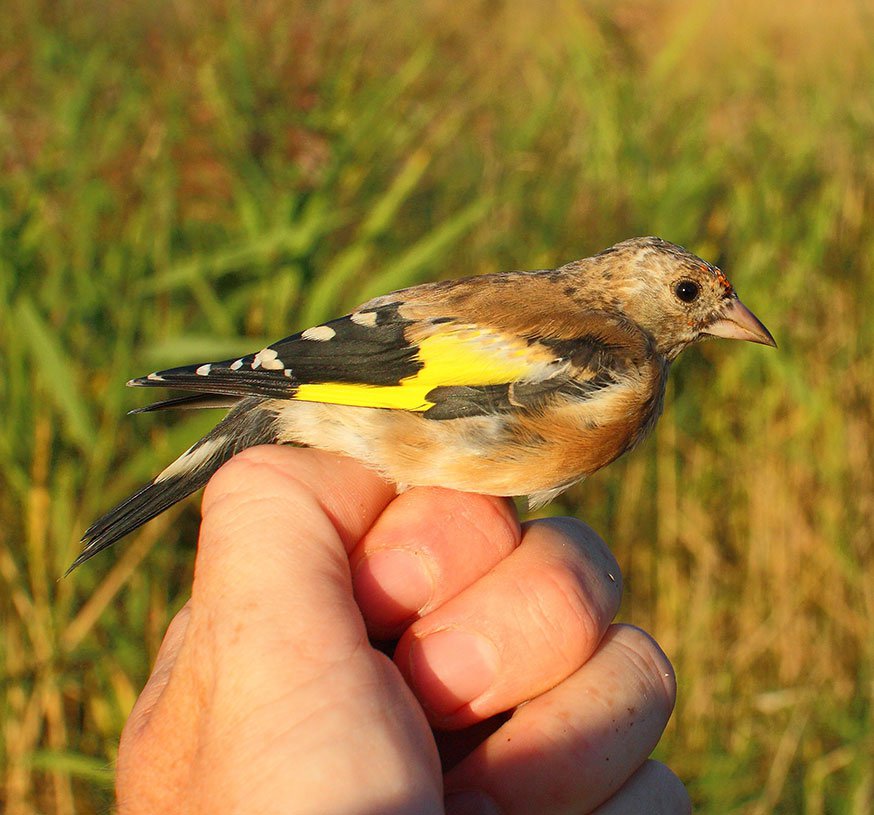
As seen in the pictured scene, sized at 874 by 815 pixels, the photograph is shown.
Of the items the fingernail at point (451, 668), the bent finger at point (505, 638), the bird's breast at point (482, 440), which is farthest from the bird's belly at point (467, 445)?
the fingernail at point (451, 668)

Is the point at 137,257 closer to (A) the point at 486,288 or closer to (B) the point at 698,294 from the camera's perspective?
(A) the point at 486,288

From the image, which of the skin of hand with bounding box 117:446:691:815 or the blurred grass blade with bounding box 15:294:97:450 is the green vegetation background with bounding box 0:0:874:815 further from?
the skin of hand with bounding box 117:446:691:815

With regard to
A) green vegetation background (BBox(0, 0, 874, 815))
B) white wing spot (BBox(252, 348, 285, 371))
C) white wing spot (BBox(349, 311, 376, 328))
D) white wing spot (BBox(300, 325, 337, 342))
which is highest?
white wing spot (BBox(252, 348, 285, 371))

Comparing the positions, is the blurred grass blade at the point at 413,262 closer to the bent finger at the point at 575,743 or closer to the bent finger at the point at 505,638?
the bent finger at the point at 505,638

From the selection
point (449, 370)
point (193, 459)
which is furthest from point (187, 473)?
point (449, 370)

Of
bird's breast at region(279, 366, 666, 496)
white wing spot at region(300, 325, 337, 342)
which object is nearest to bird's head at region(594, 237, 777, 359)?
bird's breast at region(279, 366, 666, 496)

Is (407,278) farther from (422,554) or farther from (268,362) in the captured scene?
(422,554)
